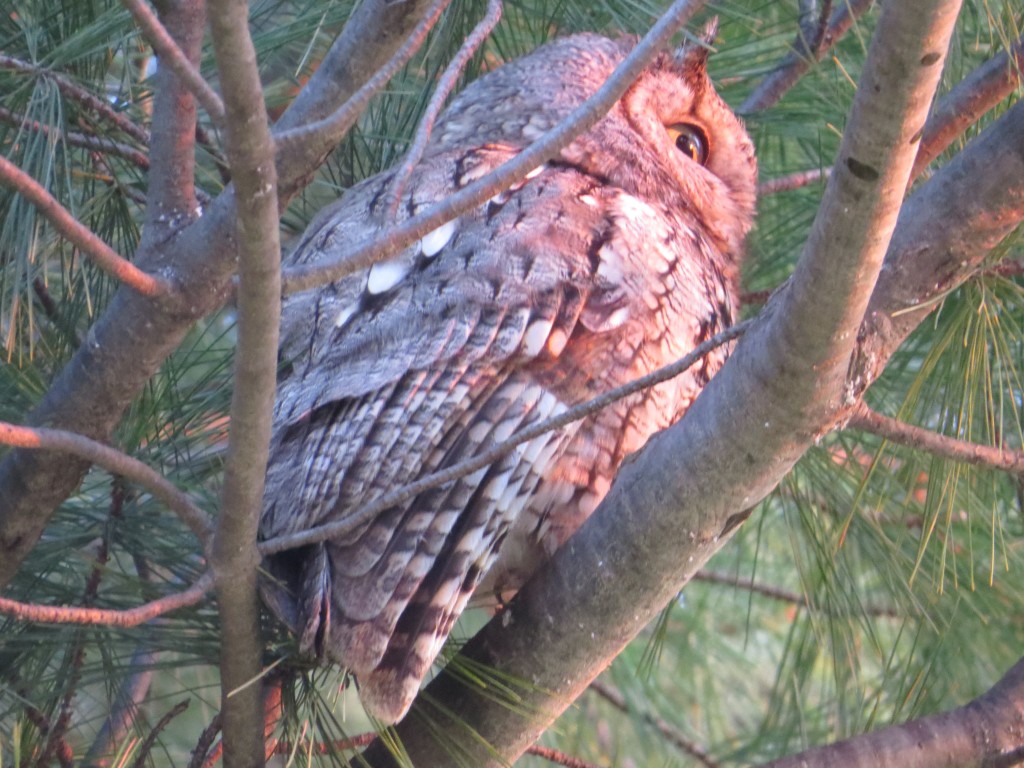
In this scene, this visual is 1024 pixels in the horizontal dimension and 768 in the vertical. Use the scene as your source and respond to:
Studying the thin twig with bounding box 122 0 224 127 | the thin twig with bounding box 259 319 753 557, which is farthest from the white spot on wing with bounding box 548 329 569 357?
the thin twig with bounding box 122 0 224 127

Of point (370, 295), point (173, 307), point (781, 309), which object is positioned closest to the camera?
point (781, 309)

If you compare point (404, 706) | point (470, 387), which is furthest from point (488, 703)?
point (470, 387)

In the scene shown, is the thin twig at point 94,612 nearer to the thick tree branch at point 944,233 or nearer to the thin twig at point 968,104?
the thick tree branch at point 944,233

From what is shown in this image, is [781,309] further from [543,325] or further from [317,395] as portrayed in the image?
[317,395]

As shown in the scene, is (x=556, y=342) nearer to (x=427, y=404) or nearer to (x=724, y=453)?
(x=427, y=404)

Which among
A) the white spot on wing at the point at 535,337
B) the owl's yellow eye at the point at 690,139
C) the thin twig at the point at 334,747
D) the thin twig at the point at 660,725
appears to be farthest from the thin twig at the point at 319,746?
the owl's yellow eye at the point at 690,139

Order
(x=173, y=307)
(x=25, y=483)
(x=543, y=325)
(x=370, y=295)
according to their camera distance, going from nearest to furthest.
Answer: (x=173, y=307) < (x=25, y=483) < (x=543, y=325) < (x=370, y=295)
